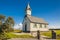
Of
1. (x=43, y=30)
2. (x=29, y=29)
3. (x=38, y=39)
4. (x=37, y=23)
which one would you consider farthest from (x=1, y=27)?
(x=43, y=30)

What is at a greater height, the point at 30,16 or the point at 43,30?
the point at 30,16

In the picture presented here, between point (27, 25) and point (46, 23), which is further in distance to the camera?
point (46, 23)

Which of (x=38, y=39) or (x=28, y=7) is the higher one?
(x=28, y=7)

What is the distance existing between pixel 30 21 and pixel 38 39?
19060 millimetres

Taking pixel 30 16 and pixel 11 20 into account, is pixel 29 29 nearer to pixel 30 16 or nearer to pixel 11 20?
pixel 30 16

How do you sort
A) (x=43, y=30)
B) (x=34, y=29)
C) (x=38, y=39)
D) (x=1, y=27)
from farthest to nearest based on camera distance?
(x=43, y=30)
(x=34, y=29)
(x=1, y=27)
(x=38, y=39)

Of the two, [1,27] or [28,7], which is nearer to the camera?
[1,27]

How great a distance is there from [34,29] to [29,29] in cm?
216

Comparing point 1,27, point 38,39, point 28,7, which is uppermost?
point 28,7

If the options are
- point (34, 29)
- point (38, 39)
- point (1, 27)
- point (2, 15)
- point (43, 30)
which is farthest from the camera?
point (43, 30)

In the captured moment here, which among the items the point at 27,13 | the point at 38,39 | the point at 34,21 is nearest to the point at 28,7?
the point at 27,13

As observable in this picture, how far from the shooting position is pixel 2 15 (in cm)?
4903

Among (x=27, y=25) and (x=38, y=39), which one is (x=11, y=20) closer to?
(x=27, y=25)

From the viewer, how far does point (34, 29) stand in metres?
52.9
